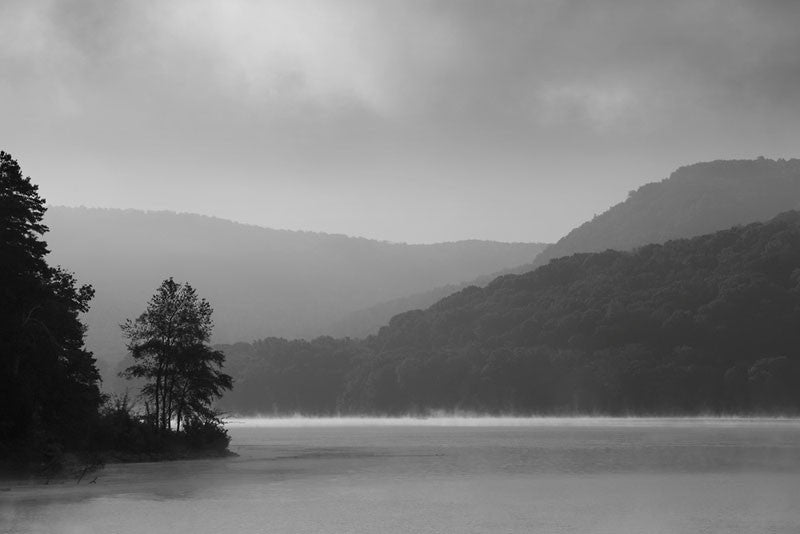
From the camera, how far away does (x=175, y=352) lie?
87375 mm

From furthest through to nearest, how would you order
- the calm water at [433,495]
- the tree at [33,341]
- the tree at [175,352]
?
the tree at [175,352] < the tree at [33,341] < the calm water at [433,495]

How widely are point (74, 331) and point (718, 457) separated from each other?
49.8 metres

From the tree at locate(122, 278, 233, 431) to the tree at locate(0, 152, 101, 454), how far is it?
15.4m

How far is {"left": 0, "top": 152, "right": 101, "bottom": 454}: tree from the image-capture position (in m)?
59.7

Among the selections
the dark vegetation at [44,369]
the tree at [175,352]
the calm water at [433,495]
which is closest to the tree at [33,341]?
the dark vegetation at [44,369]

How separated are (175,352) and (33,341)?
27496 millimetres

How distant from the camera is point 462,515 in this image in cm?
4647

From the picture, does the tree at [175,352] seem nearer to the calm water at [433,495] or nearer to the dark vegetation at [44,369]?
the dark vegetation at [44,369]

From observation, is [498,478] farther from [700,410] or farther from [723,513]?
[700,410]

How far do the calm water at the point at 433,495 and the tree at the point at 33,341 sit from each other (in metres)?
4.25

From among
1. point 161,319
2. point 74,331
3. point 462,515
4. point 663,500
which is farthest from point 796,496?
point 161,319

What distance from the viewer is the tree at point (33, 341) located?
5972 cm

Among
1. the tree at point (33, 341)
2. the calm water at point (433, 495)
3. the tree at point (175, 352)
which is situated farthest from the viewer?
the tree at point (175, 352)

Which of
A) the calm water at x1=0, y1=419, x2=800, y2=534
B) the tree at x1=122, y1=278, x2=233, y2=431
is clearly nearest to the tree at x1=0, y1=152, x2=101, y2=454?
the calm water at x1=0, y1=419, x2=800, y2=534
